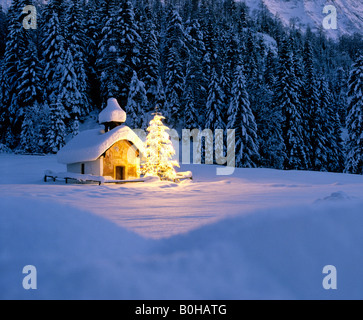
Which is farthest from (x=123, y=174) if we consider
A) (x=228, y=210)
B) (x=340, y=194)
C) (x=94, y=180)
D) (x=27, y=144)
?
(x=27, y=144)

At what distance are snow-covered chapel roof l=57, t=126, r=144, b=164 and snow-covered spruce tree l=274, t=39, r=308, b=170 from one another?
23370mm

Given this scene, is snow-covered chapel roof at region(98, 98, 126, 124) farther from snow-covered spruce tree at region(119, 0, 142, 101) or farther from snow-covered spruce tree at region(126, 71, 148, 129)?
snow-covered spruce tree at region(119, 0, 142, 101)

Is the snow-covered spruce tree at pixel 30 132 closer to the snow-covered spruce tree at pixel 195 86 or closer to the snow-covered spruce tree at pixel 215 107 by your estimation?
the snow-covered spruce tree at pixel 195 86

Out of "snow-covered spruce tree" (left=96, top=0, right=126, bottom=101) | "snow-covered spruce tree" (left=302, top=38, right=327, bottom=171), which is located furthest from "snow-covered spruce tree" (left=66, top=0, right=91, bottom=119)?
"snow-covered spruce tree" (left=302, top=38, right=327, bottom=171)

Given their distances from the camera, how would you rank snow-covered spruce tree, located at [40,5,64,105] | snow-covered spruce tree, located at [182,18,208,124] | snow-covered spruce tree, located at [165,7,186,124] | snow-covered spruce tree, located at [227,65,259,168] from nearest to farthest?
snow-covered spruce tree, located at [227,65,259,168] < snow-covered spruce tree, located at [182,18,208,124] < snow-covered spruce tree, located at [40,5,64,105] < snow-covered spruce tree, located at [165,7,186,124]

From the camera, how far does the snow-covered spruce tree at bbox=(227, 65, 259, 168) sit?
31.8 meters

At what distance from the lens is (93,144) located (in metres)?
18.9

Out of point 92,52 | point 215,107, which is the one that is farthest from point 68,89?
point 215,107

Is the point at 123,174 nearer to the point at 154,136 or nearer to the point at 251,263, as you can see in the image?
the point at 154,136

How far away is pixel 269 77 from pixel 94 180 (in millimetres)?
42892

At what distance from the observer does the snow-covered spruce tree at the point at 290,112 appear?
37281 millimetres

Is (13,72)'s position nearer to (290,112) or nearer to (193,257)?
(290,112)

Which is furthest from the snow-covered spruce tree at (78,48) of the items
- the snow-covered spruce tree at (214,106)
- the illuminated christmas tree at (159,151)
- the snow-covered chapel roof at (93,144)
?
the illuminated christmas tree at (159,151)

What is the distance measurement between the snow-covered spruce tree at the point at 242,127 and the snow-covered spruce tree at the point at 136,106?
12413mm
